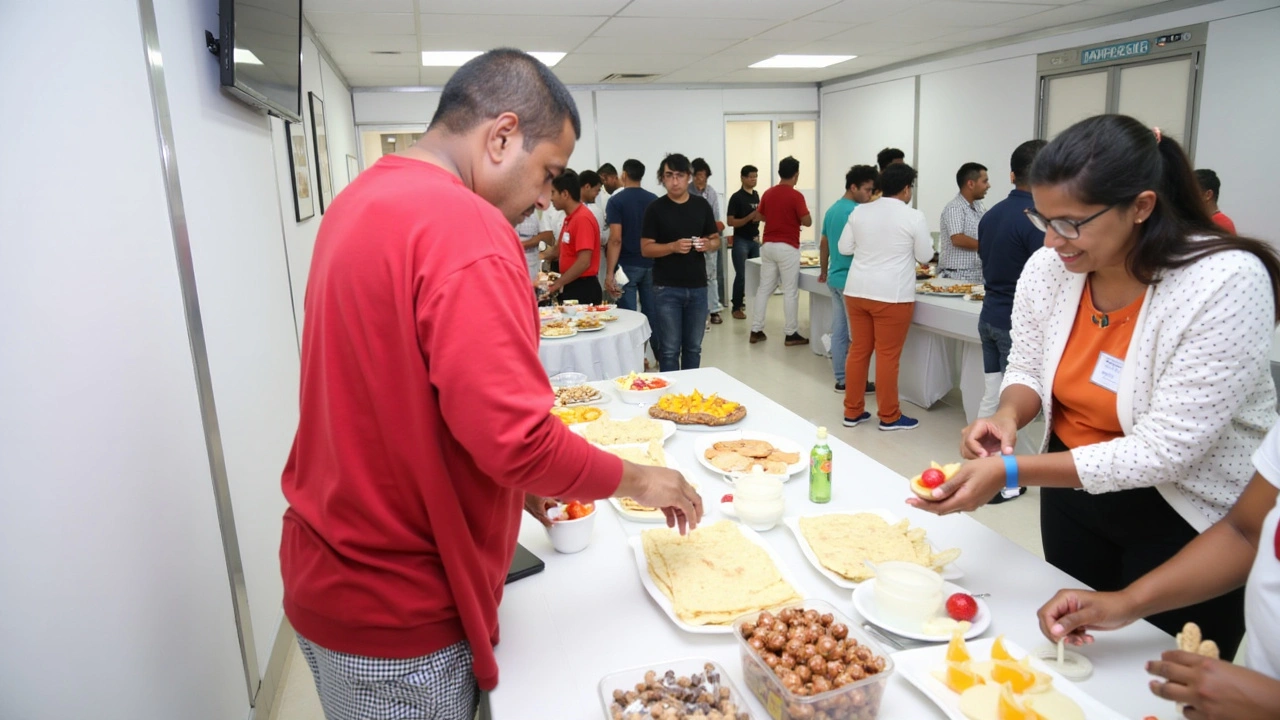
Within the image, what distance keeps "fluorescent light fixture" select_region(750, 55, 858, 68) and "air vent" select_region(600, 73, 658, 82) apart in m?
1.13

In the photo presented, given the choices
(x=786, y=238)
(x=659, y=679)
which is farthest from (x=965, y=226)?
(x=659, y=679)

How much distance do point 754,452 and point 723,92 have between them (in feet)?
25.8

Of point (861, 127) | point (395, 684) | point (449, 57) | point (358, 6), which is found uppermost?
point (449, 57)

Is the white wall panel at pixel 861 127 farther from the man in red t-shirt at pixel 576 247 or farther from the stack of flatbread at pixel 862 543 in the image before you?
the stack of flatbread at pixel 862 543

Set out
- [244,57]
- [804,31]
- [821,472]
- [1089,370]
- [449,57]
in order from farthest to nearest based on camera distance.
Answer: [449,57]
[804,31]
[244,57]
[821,472]
[1089,370]

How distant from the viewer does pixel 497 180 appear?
1120mm

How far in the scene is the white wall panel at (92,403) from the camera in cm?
114

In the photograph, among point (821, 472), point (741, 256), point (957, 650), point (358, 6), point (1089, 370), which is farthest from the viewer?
point (741, 256)

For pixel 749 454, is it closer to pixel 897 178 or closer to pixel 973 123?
pixel 897 178

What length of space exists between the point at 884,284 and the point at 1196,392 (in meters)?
3.13

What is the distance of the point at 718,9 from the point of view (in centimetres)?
494

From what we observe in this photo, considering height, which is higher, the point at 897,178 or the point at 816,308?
the point at 897,178

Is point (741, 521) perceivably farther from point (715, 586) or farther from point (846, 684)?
point (846, 684)

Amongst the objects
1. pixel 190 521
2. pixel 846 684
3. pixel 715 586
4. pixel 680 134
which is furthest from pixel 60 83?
pixel 680 134
